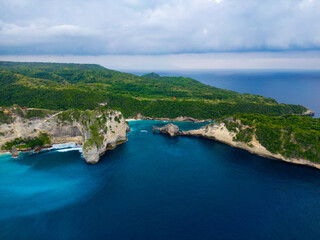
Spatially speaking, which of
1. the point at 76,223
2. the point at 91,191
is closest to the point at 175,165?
the point at 91,191

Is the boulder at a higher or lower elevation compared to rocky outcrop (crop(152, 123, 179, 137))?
lower

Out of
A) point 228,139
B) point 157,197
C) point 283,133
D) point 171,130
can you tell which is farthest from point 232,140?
point 157,197

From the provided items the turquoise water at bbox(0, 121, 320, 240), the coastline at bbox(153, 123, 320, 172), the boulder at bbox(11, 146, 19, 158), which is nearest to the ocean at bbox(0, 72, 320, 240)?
the turquoise water at bbox(0, 121, 320, 240)

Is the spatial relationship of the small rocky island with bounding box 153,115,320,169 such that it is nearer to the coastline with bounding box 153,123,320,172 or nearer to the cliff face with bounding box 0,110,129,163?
the coastline with bounding box 153,123,320,172

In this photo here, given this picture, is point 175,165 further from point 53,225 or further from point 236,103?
point 236,103

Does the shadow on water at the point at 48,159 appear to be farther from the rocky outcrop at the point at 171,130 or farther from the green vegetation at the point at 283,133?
the green vegetation at the point at 283,133

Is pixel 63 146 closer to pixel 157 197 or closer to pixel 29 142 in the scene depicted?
pixel 29 142
